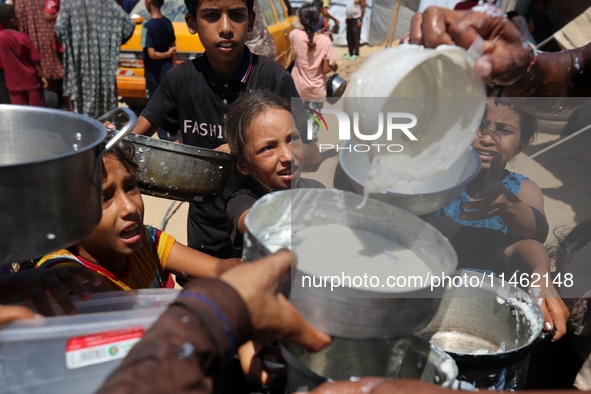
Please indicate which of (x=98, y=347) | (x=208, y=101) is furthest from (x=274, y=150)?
(x=98, y=347)

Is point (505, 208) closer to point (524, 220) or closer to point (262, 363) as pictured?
point (524, 220)

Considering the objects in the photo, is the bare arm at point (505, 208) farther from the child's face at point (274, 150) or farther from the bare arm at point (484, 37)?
the child's face at point (274, 150)

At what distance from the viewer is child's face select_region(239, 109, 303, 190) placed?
2.15 m

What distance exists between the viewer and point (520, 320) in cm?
166

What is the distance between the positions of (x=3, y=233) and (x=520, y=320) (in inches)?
65.2

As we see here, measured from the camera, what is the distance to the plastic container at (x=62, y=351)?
0.99 m

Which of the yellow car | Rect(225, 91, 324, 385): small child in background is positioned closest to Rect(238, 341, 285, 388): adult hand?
Rect(225, 91, 324, 385): small child in background

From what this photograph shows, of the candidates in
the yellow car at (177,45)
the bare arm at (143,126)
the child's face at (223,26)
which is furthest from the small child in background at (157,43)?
the child's face at (223,26)

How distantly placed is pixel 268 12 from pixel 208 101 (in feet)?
15.9

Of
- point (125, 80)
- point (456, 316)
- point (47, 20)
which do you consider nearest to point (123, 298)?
point (456, 316)

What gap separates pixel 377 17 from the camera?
1437 cm

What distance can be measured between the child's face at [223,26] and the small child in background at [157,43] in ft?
10.5

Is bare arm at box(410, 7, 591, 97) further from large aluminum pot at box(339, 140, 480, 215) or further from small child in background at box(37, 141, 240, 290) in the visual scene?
small child in background at box(37, 141, 240, 290)

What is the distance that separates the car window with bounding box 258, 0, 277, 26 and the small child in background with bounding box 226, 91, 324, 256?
4.91m
